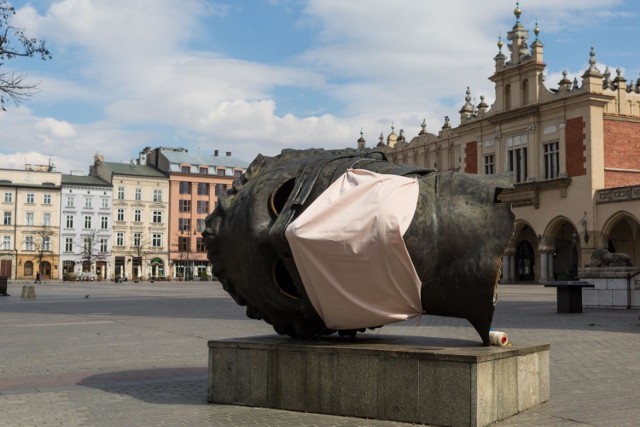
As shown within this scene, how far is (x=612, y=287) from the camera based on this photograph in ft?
76.1

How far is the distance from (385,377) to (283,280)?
1350 mm

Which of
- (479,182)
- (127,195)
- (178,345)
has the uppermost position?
(127,195)

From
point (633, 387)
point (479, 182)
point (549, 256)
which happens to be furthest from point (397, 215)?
point (549, 256)

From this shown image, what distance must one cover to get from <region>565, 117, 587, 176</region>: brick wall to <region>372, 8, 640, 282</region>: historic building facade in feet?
0.20

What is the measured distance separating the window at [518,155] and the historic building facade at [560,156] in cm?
7

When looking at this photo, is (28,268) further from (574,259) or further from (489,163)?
(574,259)

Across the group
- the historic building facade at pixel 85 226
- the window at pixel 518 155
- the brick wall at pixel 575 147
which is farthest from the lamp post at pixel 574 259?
the historic building facade at pixel 85 226

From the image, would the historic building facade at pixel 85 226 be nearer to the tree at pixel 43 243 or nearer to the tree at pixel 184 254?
the tree at pixel 43 243

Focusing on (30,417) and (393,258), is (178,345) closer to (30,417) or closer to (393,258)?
(30,417)

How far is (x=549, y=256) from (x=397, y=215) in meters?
43.8

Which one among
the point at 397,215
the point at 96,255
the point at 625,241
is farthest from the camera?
the point at 96,255

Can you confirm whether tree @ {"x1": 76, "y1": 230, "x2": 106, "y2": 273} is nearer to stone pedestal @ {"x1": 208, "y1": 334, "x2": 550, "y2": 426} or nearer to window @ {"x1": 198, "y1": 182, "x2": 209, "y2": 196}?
window @ {"x1": 198, "y1": 182, "x2": 209, "y2": 196}

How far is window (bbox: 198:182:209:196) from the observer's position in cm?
9000

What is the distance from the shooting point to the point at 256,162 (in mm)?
7633
